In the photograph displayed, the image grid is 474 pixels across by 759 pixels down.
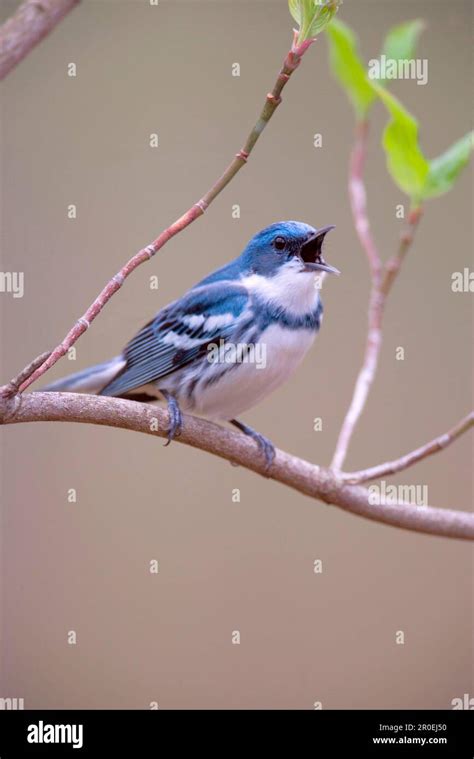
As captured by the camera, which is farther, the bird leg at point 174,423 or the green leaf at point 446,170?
the bird leg at point 174,423

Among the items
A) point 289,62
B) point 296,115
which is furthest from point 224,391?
point 296,115

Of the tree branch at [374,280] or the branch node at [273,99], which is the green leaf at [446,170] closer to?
the tree branch at [374,280]

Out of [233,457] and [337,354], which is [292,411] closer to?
[337,354]

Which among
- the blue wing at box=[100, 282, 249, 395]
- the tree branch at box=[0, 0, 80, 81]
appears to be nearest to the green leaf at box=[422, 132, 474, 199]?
the blue wing at box=[100, 282, 249, 395]

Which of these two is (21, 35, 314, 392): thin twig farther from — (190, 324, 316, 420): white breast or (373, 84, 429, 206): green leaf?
(190, 324, 316, 420): white breast

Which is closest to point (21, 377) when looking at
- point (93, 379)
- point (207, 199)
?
point (207, 199)

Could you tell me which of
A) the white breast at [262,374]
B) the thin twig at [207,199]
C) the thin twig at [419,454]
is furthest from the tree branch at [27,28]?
the thin twig at [419,454]
